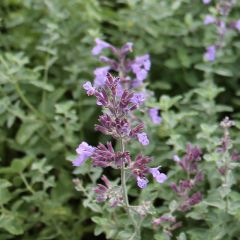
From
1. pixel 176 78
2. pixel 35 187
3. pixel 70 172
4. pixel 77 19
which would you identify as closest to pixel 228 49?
pixel 176 78

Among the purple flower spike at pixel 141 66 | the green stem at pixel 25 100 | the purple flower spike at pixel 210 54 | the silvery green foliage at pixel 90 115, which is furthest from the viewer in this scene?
the purple flower spike at pixel 210 54

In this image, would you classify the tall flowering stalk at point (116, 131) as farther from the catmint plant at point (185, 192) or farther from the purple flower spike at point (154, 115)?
the purple flower spike at point (154, 115)

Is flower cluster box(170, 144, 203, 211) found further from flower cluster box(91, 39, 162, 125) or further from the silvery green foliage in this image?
flower cluster box(91, 39, 162, 125)

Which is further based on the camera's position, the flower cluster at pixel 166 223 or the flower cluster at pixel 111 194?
the flower cluster at pixel 166 223

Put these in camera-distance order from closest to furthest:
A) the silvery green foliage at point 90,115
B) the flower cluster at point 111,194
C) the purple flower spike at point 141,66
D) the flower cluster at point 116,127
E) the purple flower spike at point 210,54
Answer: the flower cluster at point 116,127 → the flower cluster at point 111,194 → the silvery green foliage at point 90,115 → the purple flower spike at point 141,66 → the purple flower spike at point 210,54

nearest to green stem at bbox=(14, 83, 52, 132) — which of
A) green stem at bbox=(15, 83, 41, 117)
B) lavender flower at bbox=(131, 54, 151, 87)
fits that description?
green stem at bbox=(15, 83, 41, 117)

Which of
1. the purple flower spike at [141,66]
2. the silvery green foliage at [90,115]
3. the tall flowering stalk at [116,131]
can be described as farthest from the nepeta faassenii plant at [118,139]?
the purple flower spike at [141,66]

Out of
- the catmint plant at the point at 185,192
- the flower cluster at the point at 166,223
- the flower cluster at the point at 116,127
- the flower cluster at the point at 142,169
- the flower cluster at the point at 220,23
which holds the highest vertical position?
the flower cluster at the point at 220,23

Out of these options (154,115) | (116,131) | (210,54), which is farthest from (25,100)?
(116,131)

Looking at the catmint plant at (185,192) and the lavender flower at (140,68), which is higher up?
the lavender flower at (140,68)
